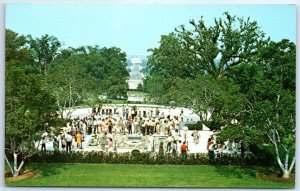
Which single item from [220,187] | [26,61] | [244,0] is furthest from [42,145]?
[244,0]

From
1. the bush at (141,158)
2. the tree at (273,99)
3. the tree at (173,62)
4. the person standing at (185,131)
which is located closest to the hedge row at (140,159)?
the bush at (141,158)

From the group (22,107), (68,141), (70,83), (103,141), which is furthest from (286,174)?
(22,107)

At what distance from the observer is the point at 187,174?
6.54 metres

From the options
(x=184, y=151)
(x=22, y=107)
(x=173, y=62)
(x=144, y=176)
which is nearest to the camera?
(x=22, y=107)

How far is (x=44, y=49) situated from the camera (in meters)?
6.60

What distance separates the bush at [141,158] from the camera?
6.61m

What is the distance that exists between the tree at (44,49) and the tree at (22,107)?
11 centimetres

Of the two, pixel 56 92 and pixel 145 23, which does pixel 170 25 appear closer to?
pixel 145 23

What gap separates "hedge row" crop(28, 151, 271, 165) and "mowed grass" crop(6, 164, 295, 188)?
6 centimetres

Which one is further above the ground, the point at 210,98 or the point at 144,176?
the point at 210,98

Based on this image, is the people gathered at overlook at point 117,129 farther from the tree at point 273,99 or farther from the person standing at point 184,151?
the tree at point 273,99

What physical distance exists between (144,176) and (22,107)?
5.61 ft

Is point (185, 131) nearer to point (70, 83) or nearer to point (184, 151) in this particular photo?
point (184, 151)

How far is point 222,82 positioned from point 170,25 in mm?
966
